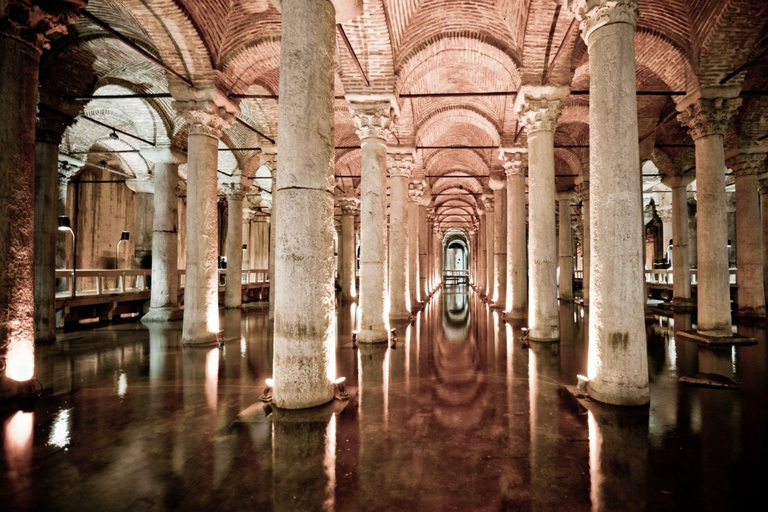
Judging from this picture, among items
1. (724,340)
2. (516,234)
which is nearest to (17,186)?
(516,234)

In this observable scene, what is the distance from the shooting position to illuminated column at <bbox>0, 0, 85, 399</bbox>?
443 cm

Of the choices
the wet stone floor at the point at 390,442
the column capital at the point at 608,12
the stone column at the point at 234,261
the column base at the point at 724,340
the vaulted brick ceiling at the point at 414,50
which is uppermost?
the vaulted brick ceiling at the point at 414,50

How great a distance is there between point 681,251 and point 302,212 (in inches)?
563

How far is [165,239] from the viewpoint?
1076cm

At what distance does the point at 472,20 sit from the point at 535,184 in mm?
3760

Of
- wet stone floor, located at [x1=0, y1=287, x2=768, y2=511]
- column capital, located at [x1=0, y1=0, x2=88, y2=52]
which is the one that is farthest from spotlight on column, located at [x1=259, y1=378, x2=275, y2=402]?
column capital, located at [x1=0, y1=0, x2=88, y2=52]

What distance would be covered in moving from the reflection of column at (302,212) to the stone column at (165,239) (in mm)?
8224

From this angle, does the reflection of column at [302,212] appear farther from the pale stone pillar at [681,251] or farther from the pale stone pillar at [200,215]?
the pale stone pillar at [681,251]

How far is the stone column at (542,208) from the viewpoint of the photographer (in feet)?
26.2

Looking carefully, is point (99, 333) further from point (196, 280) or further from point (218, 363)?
point (218, 363)

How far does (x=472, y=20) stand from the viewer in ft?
27.8

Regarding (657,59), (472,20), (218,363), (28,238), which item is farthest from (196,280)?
(657,59)

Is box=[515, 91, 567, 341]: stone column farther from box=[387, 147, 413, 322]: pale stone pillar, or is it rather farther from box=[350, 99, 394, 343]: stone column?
box=[387, 147, 413, 322]: pale stone pillar

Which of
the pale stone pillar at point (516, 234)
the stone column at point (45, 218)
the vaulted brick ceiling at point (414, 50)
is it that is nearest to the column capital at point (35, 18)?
the vaulted brick ceiling at point (414, 50)
